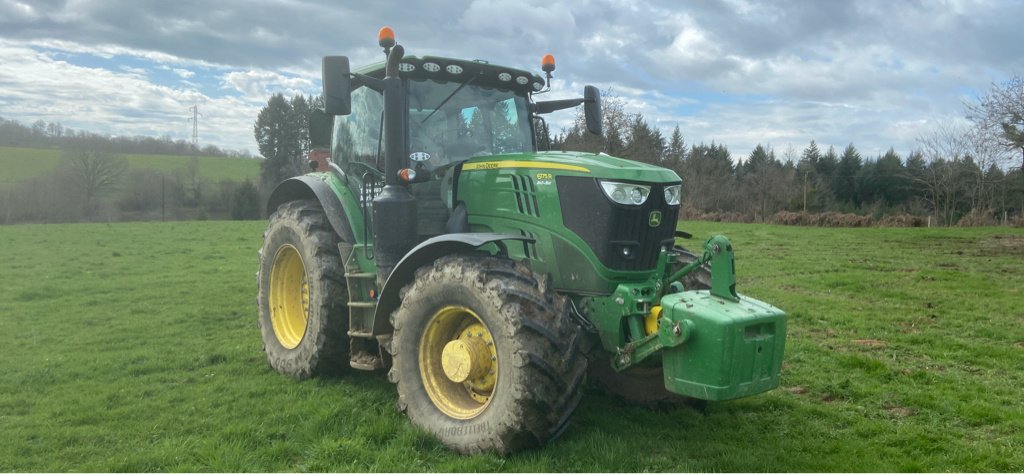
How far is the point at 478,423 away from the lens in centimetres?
464

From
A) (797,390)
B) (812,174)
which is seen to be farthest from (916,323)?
(812,174)

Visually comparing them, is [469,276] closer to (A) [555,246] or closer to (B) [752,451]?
(A) [555,246]

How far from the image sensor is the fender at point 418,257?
15.9 feet

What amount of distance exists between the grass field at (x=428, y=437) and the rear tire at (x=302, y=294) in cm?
26

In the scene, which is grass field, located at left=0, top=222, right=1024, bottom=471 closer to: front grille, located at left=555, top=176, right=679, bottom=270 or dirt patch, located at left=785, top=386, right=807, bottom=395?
dirt patch, located at left=785, top=386, right=807, bottom=395

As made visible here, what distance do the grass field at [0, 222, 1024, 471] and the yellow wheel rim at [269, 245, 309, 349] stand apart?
1.45 feet

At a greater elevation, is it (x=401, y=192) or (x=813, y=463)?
(x=401, y=192)

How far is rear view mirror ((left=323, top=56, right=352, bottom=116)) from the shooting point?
5332 mm

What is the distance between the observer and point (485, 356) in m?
4.82

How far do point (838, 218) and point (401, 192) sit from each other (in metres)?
27.6

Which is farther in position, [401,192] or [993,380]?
[993,380]

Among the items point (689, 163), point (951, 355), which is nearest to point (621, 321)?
point (951, 355)

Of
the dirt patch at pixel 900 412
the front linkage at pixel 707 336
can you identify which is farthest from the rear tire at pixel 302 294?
the dirt patch at pixel 900 412

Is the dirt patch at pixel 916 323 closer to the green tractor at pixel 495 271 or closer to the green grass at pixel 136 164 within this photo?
the green tractor at pixel 495 271
